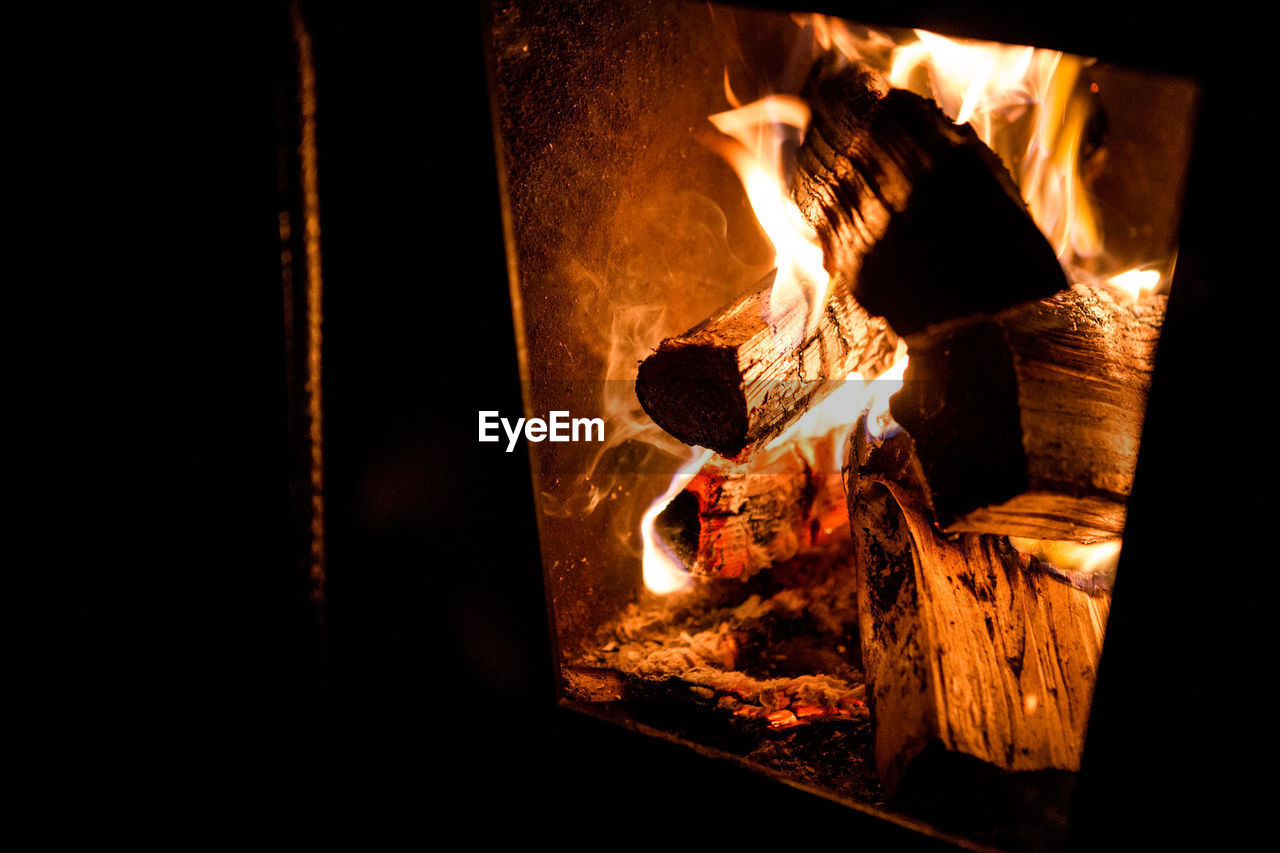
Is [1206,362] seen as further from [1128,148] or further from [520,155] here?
[1128,148]

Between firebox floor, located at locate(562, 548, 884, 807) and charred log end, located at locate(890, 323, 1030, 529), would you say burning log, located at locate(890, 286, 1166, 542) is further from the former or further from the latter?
firebox floor, located at locate(562, 548, 884, 807)

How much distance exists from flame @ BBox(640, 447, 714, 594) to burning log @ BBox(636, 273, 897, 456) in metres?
0.32

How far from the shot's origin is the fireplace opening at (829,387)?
83 centimetres

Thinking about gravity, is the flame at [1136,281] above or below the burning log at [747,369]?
above

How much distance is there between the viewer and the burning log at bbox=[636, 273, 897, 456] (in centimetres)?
104

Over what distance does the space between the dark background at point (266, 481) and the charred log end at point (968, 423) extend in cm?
45

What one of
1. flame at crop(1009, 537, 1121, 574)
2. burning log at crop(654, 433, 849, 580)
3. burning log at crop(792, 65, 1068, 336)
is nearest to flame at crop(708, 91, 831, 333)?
burning log at crop(792, 65, 1068, 336)

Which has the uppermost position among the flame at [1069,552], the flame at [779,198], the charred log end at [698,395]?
the flame at [779,198]

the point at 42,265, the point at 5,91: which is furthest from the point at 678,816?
the point at 5,91

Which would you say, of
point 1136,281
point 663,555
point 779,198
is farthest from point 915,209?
point 663,555

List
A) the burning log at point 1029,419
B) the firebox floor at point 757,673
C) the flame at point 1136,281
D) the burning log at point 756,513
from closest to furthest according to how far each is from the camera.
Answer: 1. the burning log at point 1029,419
2. the firebox floor at point 757,673
3. the flame at point 1136,281
4. the burning log at point 756,513

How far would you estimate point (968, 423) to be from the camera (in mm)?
829

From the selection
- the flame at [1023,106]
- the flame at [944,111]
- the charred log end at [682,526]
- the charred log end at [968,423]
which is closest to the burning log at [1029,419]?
the charred log end at [968,423]

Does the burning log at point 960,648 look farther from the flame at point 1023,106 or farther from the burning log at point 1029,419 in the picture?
the flame at point 1023,106
